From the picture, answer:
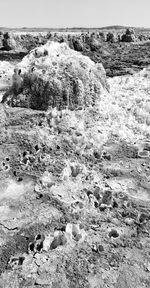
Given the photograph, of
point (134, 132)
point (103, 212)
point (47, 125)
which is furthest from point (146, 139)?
point (103, 212)

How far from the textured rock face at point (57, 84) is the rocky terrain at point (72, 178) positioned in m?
0.05

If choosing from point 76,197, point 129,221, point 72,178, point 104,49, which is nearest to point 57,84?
point 72,178

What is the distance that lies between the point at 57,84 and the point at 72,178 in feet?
17.3

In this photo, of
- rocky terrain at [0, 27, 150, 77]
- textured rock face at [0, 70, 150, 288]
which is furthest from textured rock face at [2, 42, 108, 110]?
rocky terrain at [0, 27, 150, 77]

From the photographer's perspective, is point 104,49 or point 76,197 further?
point 104,49

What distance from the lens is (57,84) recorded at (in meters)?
14.1

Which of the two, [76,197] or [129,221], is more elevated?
[76,197]

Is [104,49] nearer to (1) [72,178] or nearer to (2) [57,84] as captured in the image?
(2) [57,84]

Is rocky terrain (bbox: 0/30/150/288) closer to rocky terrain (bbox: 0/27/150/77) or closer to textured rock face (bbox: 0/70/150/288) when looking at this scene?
textured rock face (bbox: 0/70/150/288)

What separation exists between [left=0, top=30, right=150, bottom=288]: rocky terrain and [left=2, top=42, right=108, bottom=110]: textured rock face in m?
0.05

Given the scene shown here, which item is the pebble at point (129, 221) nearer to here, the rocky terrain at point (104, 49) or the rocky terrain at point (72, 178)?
the rocky terrain at point (72, 178)

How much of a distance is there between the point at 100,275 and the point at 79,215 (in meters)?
2.13

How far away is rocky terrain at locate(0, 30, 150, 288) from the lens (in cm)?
748

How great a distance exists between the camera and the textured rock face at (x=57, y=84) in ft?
46.3
